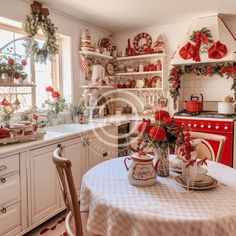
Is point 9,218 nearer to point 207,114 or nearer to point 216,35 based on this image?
point 207,114

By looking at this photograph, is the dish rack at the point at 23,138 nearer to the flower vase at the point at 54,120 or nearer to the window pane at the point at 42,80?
the flower vase at the point at 54,120

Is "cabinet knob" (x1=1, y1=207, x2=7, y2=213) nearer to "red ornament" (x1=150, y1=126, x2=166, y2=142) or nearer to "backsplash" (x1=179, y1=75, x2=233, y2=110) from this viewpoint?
"red ornament" (x1=150, y1=126, x2=166, y2=142)

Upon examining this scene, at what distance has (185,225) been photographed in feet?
3.48

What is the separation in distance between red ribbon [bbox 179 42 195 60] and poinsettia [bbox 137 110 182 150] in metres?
2.21

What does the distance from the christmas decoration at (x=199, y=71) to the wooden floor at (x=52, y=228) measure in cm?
236

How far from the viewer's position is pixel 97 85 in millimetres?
3717

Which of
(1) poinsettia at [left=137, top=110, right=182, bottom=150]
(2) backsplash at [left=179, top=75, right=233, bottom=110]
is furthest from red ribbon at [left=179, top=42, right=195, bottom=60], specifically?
(1) poinsettia at [left=137, top=110, right=182, bottom=150]

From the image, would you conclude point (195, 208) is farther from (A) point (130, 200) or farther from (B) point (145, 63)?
(B) point (145, 63)

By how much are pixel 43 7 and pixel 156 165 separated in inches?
93.2

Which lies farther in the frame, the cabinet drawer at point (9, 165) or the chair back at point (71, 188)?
the cabinet drawer at point (9, 165)

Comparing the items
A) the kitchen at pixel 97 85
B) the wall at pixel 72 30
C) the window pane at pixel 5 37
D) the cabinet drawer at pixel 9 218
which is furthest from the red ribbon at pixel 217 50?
the cabinet drawer at pixel 9 218

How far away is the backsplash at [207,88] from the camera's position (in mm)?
3680

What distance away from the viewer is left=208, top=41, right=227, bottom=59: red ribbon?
10.7ft

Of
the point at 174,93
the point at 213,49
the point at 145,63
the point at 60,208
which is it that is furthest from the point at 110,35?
the point at 60,208
